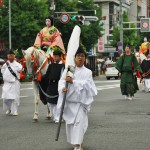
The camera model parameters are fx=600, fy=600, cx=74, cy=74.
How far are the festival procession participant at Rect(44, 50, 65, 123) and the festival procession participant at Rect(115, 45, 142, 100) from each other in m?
6.95

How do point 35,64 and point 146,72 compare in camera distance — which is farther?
point 146,72

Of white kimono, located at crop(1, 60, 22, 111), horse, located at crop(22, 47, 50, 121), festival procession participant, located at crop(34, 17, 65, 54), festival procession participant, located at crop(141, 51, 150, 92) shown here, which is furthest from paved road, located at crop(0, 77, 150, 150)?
festival procession participant, located at crop(141, 51, 150, 92)

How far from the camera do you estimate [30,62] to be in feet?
46.9

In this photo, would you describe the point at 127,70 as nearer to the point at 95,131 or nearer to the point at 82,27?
the point at 95,131

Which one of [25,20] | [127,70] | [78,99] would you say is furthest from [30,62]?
[25,20]

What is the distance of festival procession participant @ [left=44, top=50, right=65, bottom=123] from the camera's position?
13141mm

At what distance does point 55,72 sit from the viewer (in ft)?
43.3

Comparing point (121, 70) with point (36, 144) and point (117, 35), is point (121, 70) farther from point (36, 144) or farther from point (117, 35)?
point (117, 35)

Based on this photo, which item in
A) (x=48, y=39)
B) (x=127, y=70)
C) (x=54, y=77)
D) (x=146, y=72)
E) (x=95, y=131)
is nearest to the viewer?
(x=95, y=131)

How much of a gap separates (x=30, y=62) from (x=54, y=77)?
1268 mm

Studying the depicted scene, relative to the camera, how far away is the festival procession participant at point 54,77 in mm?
13141

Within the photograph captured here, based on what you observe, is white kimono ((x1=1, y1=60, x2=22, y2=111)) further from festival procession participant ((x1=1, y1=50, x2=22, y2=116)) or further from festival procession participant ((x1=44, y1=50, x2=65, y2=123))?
festival procession participant ((x1=44, y1=50, x2=65, y2=123))

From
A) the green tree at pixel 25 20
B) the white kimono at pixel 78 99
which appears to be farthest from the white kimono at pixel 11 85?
the green tree at pixel 25 20

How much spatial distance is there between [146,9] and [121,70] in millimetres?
103897
